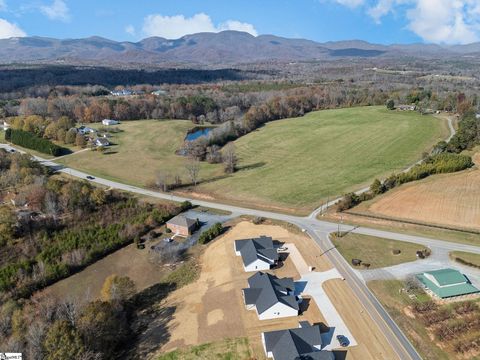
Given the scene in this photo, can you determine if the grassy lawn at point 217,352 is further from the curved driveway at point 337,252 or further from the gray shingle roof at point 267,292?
the curved driveway at point 337,252

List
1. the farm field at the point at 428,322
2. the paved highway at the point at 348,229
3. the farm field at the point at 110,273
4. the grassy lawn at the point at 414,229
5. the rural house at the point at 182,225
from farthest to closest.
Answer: the rural house at the point at 182,225 < the grassy lawn at the point at 414,229 < the farm field at the point at 110,273 < the paved highway at the point at 348,229 < the farm field at the point at 428,322

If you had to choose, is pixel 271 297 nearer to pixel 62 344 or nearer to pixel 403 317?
pixel 403 317

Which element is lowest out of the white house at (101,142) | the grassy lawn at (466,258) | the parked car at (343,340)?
the parked car at (343,340)

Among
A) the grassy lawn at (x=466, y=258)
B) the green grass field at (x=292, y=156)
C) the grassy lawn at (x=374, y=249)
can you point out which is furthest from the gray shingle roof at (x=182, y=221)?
the grassy lawn at (x=466, y=258)

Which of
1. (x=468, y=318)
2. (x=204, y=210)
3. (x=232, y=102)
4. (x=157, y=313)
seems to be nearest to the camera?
(x=468, y=318)

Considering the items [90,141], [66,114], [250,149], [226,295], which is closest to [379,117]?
[250,149]

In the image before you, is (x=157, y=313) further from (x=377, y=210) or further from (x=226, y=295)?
(x=377, y=210)

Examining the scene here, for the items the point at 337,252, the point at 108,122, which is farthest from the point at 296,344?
the point at 108,122
